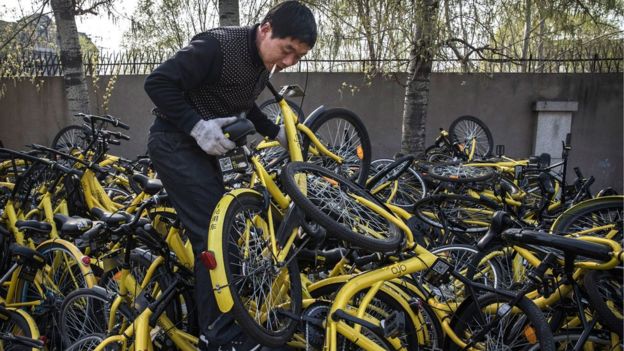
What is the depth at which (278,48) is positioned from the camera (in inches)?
98.1

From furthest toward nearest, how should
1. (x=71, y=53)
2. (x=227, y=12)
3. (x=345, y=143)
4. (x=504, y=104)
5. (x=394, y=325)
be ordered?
(x=504, y=104), (x=71, y=53), (x=227, y=12), (x=345, y=143), (x=394, y=325)

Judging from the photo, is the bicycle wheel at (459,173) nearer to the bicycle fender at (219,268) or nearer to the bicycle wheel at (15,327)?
the bicycle fender at (219,268)

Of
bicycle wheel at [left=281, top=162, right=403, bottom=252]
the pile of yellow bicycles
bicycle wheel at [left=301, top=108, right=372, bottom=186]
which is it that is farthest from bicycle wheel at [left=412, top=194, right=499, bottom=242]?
bicycle wheel at [left=281, top=162, right=403, bottom=252]

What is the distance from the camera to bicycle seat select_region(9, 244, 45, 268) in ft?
10.6

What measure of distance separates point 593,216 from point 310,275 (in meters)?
1.87

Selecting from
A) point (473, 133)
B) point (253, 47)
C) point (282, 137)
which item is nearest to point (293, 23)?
point (253, 47)

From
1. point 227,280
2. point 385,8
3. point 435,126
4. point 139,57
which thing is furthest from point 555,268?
point 139,57

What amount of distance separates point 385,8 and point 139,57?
529cm

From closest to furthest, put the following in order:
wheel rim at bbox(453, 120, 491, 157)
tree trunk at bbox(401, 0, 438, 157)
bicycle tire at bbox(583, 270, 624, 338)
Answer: bicycle tire at bbox(583, 270, 624, 338) < tree trunk at bbox(401, 0, 438, 157) < wheel rim at bbox(453, 120, 491, 157)

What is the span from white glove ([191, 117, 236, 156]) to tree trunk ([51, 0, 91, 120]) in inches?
270

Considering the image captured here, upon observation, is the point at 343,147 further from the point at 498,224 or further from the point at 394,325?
the point at 394,325

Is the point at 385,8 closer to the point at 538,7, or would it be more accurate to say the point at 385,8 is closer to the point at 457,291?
the point at 538,7

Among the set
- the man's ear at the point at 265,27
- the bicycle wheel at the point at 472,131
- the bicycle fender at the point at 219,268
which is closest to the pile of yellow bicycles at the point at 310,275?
the bicycle fender at the point at 219,268

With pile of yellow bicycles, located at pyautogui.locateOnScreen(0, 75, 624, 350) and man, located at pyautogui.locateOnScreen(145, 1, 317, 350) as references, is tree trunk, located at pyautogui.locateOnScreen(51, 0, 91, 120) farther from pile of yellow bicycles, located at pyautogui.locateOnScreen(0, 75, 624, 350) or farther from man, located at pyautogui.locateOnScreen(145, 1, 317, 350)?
man, located at pyautogui.locateOnScreen(145, 1, 317, 350)
